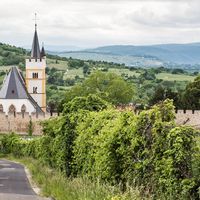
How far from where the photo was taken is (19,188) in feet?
74.8

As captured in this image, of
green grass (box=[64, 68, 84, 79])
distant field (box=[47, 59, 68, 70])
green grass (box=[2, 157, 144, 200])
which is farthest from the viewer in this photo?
distant field (box=[47, 59, 68, 70])

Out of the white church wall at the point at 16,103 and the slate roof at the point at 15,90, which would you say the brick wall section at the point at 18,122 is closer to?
the white church wall at the point at 16,103

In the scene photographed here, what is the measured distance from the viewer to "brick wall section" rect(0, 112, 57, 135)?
75.4m

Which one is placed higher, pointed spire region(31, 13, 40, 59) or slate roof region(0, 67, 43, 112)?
pointed spire region(31, 13, 40, 59)

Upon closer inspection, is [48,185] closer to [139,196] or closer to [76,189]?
[76,189]

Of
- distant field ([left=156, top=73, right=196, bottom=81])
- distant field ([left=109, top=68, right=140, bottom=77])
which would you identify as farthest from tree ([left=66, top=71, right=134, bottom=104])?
distant field ([left=156, top=73, right=196, bottom=81])

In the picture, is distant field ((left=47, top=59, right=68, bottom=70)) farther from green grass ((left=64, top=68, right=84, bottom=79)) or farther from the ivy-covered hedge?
the ivy-covered hedge

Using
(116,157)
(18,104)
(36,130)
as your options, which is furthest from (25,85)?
(116,157)

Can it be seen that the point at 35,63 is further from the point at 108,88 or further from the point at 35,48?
the point at 108,88

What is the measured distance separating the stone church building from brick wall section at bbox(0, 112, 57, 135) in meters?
3.21

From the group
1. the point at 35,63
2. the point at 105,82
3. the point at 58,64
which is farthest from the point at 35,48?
the point at 58,64

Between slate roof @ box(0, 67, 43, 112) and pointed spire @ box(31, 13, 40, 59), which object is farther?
pointed spire @ box(31, 13, 40, 59)

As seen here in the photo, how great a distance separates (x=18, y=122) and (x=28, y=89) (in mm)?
14804

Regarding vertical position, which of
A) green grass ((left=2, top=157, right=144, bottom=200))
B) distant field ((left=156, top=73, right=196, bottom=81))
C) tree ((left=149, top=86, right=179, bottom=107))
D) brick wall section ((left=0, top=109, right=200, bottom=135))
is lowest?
distant field ((left=156, top=73, right=196, bottom=81))
